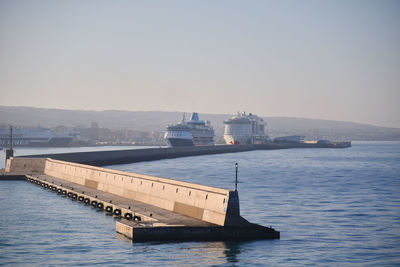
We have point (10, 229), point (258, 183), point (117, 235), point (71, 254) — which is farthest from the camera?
point (258, 183)

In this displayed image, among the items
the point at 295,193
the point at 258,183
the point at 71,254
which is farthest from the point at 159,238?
the point at 258,183

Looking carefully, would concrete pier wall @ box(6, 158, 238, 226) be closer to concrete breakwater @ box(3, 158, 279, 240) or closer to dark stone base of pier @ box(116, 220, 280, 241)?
concrete breakwater @ box(3, 158, 279, 240)

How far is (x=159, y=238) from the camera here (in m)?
26.5

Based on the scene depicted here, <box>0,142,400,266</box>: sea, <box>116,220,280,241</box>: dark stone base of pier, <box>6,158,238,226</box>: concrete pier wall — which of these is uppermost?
<box>6,158,238,226</box>: concrete pier wall

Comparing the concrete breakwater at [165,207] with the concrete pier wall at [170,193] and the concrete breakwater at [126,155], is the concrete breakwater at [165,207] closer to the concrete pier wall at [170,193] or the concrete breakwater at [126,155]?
the concrete pier wall at [170,193]

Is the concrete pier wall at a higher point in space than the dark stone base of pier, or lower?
higher

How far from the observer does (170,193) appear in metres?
33.0

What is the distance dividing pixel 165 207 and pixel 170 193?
0.79 meters

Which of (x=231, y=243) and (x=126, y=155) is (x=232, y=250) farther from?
(x=126, y=155)

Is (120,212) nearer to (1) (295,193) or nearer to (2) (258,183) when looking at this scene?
(1) (295,193)

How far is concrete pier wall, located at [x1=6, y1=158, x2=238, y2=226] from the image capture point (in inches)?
1067

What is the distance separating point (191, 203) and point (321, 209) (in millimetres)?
13455

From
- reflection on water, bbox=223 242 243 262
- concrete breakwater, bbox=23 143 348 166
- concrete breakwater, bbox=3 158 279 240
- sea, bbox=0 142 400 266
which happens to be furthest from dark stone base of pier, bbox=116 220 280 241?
concrete breakwater, bbox=23 143 348 166

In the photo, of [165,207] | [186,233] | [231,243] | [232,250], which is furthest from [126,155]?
[232,250]
